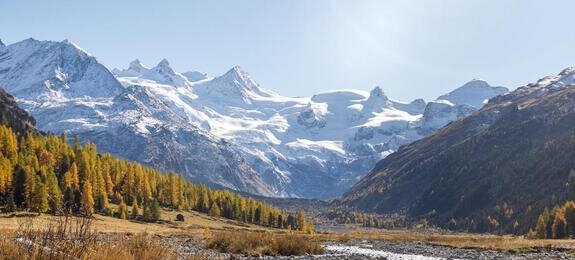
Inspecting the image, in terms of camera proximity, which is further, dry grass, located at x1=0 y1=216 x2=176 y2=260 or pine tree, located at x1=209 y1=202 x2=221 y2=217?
pine tree, located at x1=209 y1=202 x2=221 y2=217

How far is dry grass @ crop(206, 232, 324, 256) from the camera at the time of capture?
4516 centimetres

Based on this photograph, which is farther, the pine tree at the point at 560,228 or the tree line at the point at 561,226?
the pine tree at the point at 560,228

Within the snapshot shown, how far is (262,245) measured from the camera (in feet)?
152

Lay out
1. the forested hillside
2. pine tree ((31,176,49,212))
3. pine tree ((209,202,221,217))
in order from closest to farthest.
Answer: pine tree ((31,176,49,212))
the forested hillside
pine tree ((209,202,221,217))

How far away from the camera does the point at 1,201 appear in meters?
118

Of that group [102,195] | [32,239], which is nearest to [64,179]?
[102,195]

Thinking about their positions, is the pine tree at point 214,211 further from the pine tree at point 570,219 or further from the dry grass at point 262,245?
the dry grass at point 262,245

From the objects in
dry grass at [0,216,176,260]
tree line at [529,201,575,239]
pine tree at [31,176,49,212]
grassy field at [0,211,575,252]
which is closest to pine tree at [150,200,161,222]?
grassy field at [0,211,575,252]

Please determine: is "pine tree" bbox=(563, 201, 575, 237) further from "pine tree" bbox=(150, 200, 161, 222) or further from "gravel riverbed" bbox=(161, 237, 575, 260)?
"pine tree" bbox=(150, 200, 161, 222)

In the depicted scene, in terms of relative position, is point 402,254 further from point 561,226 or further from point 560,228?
point 561,226

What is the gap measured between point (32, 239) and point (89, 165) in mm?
153906

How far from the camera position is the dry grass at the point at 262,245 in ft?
148

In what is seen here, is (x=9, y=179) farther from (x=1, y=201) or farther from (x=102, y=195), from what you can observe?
(x=102, y=195)

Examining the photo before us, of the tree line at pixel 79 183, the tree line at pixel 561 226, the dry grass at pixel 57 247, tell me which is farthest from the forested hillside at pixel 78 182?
the dry grass at pixel 57 247
